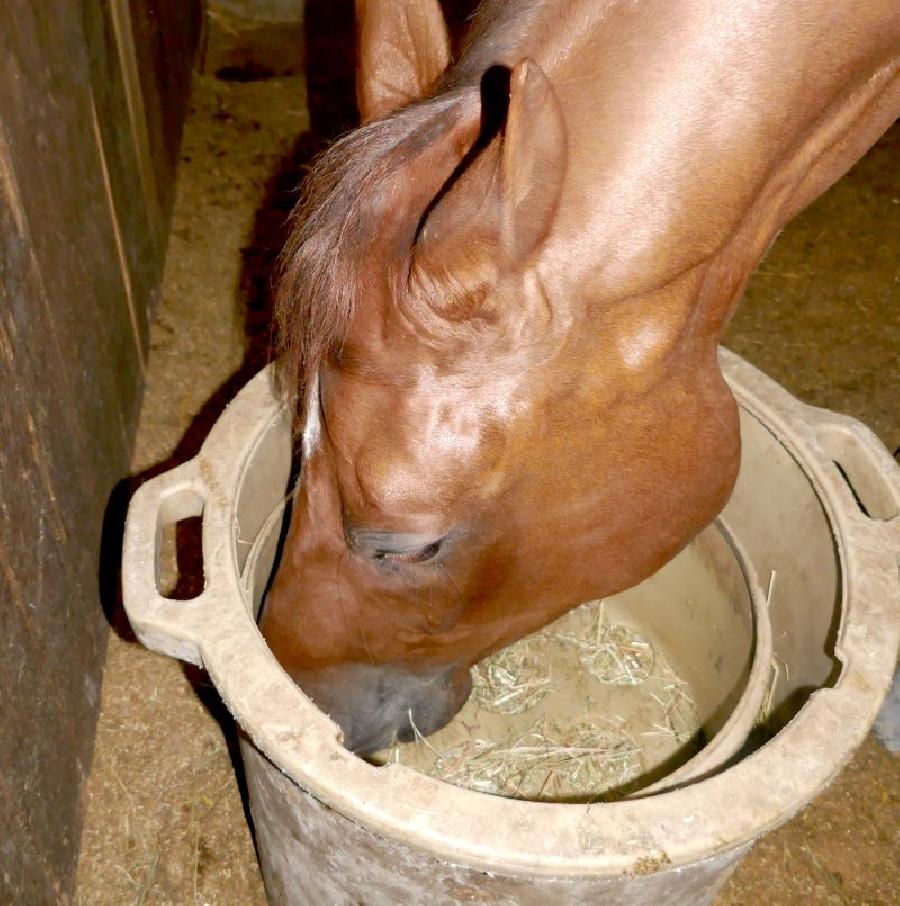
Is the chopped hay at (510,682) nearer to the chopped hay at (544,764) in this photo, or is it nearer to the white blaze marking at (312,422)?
the chopped hay at (544,764)

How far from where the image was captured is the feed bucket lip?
0.90m

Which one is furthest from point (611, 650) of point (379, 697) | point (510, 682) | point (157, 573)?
point (157, 573)

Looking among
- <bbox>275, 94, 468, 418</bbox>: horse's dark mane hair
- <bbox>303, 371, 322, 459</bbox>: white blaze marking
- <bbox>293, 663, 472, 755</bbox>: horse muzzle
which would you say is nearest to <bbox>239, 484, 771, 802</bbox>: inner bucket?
<bbox>293, 663, 472, 755</bbox>: horse muzzle

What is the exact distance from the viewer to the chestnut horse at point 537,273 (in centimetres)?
88

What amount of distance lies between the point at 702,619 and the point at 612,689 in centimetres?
24

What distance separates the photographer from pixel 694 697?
1752 mm

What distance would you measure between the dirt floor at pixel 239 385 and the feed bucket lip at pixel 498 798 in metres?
0.69

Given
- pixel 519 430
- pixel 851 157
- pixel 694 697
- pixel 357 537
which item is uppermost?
pixel 851 157

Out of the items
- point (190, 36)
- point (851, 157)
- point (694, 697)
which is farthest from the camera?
point (190, 36)

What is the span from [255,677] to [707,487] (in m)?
0.58

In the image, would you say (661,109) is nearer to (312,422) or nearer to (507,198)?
(507,198)

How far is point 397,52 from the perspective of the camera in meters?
1.12

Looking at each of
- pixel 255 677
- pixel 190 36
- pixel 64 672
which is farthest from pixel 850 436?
pixel 190 36

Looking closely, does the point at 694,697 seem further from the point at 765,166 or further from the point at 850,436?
the point at 765,166
